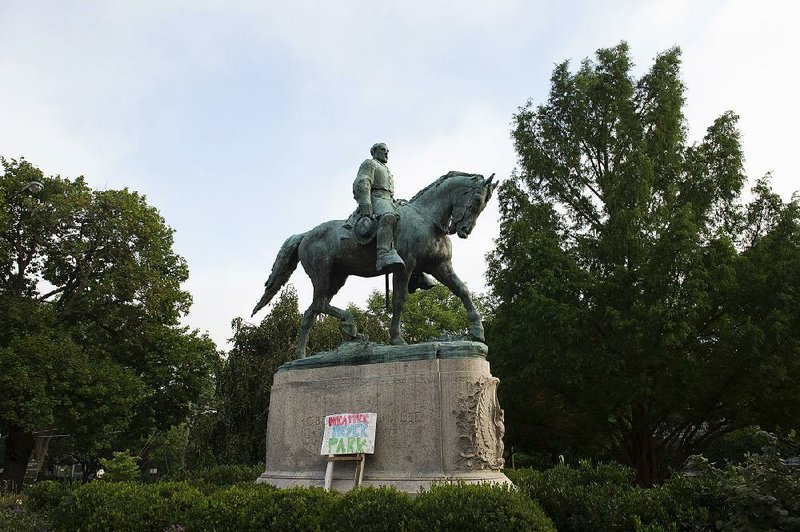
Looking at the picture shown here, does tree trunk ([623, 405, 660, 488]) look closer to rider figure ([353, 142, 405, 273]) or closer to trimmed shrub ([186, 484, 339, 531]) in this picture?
rider figure ([353, 142, 405, 273])

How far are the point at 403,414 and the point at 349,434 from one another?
30.8 inches

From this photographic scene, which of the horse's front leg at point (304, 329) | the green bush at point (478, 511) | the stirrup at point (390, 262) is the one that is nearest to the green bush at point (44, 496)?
the horse's front leg at point (304, 329)

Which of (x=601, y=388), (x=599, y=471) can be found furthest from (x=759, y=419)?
(x=599, y=471)

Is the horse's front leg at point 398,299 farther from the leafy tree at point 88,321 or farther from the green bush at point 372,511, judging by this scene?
the leafy tree at point 88,321

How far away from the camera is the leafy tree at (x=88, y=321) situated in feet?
72.5

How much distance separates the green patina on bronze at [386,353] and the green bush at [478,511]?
2.48m

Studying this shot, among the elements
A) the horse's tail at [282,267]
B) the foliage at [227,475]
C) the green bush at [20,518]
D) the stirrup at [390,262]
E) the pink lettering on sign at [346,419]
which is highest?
the horse's tail at [282,267]

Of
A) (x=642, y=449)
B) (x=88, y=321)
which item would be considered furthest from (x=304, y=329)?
(x=88, y=321)

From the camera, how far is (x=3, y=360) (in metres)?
20.9

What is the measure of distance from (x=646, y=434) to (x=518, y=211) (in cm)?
806

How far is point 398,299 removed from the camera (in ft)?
32.0

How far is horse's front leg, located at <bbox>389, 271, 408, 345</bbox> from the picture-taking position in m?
9.62

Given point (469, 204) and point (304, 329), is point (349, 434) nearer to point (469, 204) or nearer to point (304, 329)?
point (304, 329)

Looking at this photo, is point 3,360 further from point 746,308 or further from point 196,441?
point 746,308
